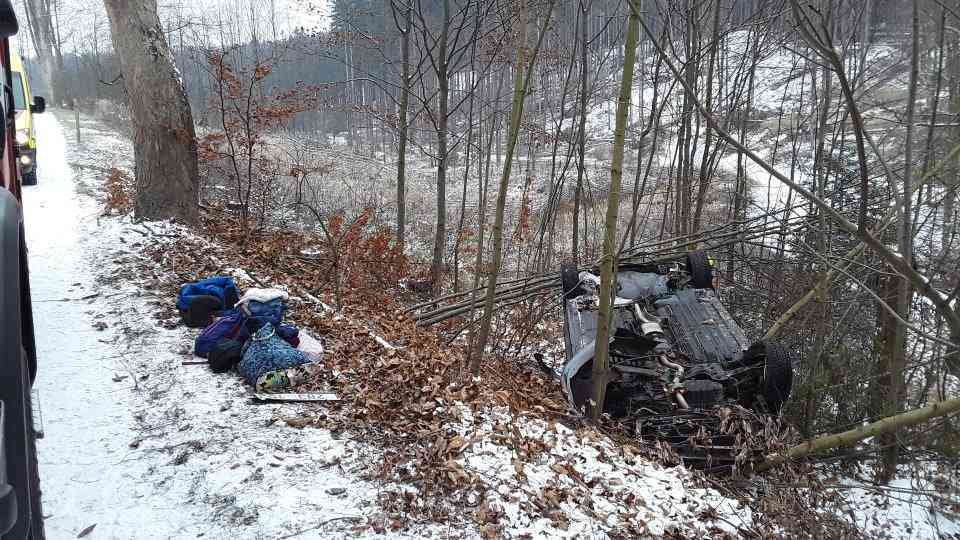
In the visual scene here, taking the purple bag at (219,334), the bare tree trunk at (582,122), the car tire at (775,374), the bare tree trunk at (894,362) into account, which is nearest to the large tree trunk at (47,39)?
the bare tree trunk at (582,122)

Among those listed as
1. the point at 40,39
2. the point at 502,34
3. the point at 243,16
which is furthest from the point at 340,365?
the point at 243,16

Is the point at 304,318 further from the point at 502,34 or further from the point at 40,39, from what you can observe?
the point at 40,39

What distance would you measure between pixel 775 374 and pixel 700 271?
7.65 feet

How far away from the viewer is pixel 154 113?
9.14 meters

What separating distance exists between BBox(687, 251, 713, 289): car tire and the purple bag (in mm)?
5322

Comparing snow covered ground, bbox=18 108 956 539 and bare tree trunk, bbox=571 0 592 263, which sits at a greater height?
bare tree trunk, bbox=571 0 592 263

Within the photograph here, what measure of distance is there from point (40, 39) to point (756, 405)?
49.6 m

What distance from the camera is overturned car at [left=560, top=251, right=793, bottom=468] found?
5535 mm

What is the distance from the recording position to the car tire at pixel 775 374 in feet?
18.2

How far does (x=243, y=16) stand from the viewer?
6462cm

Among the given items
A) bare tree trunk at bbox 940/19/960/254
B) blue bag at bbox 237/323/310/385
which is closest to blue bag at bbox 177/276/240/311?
blue bag at bbox 237/323/310/385

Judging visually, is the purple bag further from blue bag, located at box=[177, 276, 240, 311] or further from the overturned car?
the overturned car

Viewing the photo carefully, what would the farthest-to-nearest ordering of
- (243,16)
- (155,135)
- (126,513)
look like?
1. (243,16)
2. (155,135)
3. (126,513)

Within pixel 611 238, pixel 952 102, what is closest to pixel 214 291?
pixel 611 238
